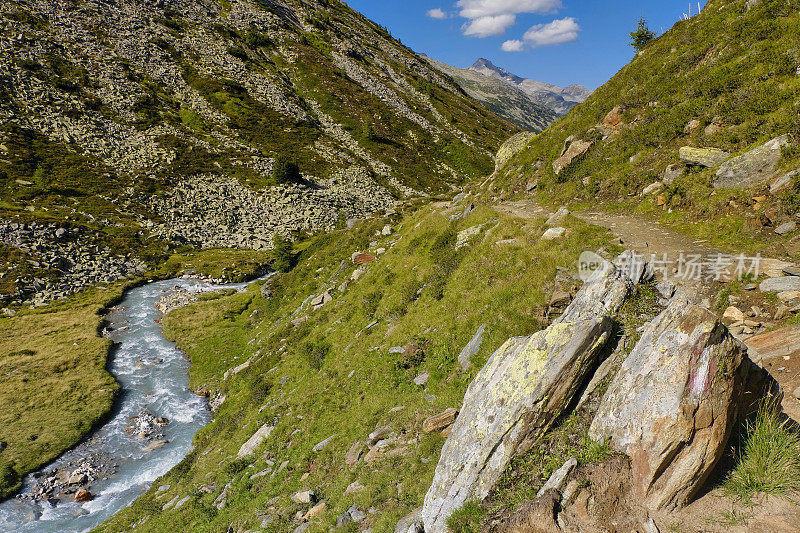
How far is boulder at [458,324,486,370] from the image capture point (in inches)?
642

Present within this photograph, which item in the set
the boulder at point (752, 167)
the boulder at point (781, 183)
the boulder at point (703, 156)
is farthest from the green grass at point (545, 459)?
the boulder at point (703, 156)

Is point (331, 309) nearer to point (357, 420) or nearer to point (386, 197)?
point (357, 420)

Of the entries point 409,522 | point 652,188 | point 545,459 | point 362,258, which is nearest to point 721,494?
point 545,459

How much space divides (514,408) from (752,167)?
19.2 meters

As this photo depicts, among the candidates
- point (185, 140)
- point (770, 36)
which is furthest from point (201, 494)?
point (185, 140)

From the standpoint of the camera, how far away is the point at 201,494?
18516mm

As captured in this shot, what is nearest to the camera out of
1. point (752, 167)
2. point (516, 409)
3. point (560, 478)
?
point (560, 478)

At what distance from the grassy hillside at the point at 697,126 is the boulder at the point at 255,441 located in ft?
79.6

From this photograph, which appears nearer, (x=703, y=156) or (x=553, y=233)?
(x=553, y=233)

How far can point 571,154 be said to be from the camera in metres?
31.6

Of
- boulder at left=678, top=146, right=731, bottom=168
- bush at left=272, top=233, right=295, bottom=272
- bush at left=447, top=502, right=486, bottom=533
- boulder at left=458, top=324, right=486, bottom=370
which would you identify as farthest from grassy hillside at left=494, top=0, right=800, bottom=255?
bush at left=272, top=233, right=295, bottom=272

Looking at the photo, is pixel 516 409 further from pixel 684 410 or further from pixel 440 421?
pixel 440 421

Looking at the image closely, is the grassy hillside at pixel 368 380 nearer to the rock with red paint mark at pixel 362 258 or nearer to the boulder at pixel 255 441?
the boulder at pixel 255 441

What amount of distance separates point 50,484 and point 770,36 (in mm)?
56344
